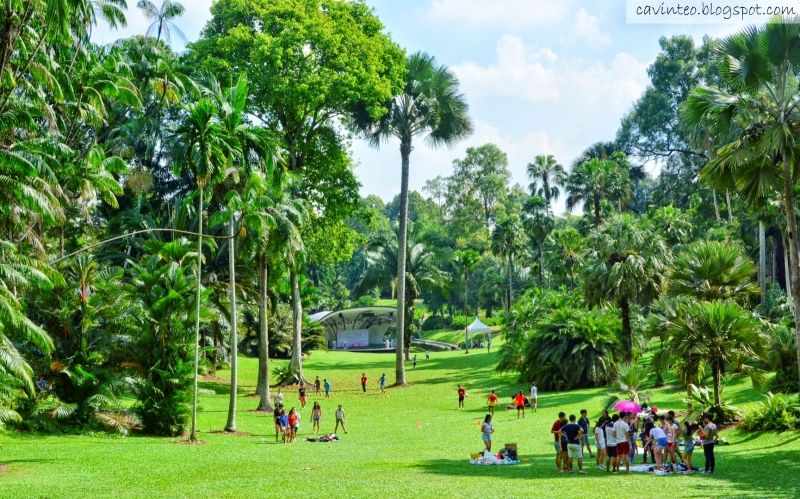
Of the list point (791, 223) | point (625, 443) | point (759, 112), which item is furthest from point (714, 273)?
point (625, 443)

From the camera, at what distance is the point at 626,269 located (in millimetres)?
39906

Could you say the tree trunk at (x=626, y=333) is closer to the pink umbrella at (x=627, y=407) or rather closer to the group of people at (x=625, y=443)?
A: the pink umbrella at (x=627, y=407)

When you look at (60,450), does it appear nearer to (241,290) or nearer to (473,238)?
(241,290)

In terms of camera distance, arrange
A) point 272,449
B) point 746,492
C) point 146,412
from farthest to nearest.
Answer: point 146,412 → point 272,449 → point 746,492

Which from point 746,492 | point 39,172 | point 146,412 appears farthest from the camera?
point 146,412

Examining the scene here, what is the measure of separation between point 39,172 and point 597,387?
1140 inches

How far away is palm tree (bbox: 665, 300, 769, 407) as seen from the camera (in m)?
24.7

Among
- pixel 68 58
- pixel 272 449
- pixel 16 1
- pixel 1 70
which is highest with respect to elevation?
pixel 68 58

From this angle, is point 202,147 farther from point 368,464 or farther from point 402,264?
point 402,264

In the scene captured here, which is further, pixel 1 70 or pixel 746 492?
pixel 1 70

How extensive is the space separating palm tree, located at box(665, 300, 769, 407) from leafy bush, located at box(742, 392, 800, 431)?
1553mm

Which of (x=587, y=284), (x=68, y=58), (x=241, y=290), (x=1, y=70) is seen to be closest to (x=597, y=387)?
(x=587, y=284)

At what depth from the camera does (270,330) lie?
6112 centimetres

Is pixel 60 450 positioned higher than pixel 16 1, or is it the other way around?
pixel 16 1
